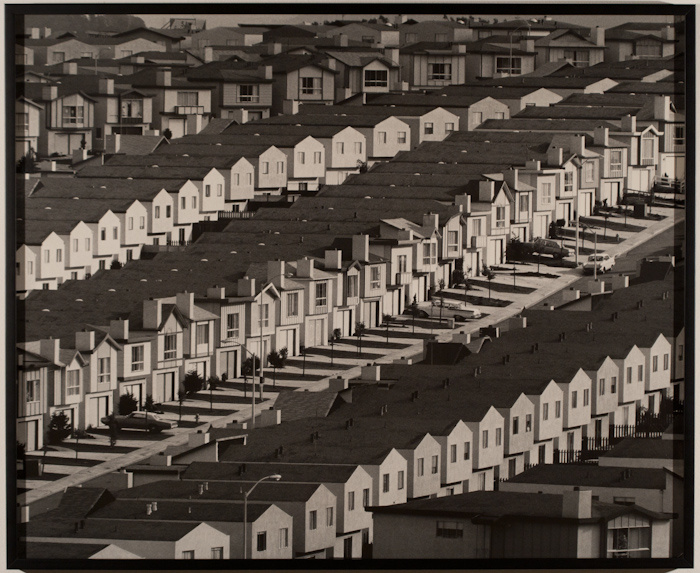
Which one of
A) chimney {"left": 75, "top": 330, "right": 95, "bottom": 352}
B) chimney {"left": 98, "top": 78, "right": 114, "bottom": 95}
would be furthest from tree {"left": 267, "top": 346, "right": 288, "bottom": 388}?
chimney {"left": 98, "top": 78, "right": 114, "bottom": 95}

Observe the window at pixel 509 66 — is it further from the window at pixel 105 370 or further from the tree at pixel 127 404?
the tree at pixel 127 404

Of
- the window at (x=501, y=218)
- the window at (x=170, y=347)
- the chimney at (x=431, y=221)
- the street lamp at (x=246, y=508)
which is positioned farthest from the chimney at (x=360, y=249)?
the street lamp at (x=246, y=508)

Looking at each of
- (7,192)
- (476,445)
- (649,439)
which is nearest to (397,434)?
(476,445)

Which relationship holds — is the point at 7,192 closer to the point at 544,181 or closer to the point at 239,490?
the point at 239,490

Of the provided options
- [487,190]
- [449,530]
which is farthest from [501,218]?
[449,530]

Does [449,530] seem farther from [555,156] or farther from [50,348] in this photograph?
[555,156]

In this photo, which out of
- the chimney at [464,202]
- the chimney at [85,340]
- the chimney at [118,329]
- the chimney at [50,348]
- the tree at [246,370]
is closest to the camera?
the chimney at [50,348]
